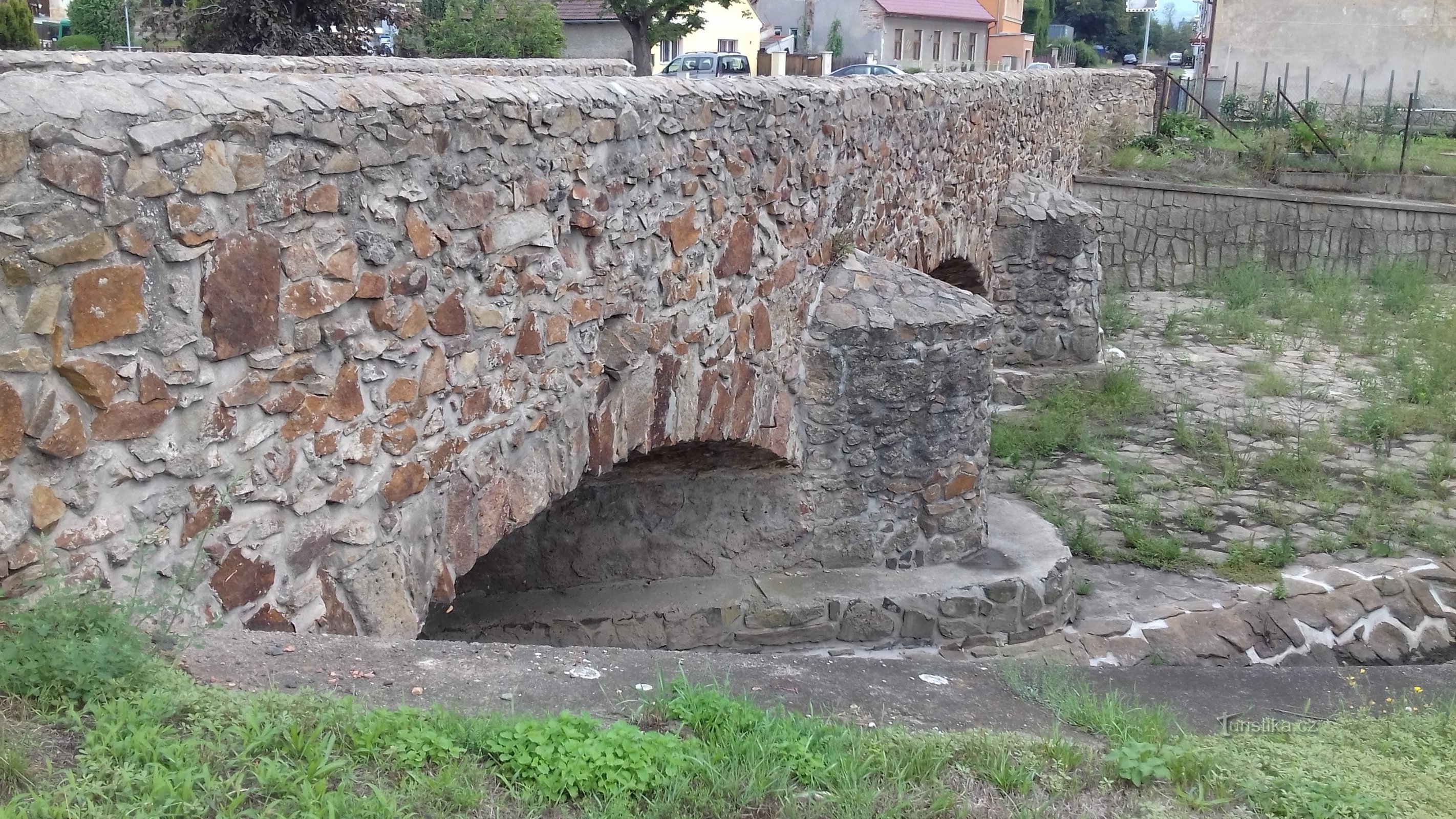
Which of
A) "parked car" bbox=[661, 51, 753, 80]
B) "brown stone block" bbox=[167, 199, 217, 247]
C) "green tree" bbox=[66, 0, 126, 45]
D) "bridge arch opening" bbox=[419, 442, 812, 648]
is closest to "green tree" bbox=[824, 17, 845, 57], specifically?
"parked car" bbox=[661, 51, 753, 80]

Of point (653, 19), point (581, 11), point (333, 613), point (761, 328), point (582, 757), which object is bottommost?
point (333, 613)

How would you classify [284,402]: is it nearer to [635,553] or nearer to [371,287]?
[371,287]

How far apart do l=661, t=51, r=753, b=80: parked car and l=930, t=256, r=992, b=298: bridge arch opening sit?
1448cm

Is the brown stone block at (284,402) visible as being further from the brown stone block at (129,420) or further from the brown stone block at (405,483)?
the brown stone block at (405,483)

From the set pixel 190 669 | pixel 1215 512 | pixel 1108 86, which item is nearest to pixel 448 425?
pixel 190 669

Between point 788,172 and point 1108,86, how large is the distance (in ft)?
47.6

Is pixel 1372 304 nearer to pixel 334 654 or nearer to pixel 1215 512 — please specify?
pixel 1215 512

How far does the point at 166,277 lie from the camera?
8.80ft

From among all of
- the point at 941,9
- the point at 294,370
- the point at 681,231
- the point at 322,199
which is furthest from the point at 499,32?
the point at 941,9

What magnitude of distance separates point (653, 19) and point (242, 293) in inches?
1011

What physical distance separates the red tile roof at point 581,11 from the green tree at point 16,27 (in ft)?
47.1

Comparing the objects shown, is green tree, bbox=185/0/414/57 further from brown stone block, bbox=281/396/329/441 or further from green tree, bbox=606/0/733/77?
green tree, bbox=606/0/733/77

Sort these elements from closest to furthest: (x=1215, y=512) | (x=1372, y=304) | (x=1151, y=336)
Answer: (x=1215, y=512) → (x=1151, y=336) → (x=1372, y=304)

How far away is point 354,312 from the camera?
321cm
